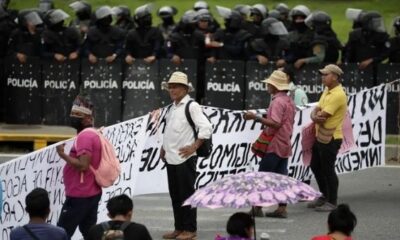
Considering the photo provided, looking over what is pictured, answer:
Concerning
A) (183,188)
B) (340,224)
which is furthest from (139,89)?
(340,224)

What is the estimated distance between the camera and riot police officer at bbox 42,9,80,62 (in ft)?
76.2

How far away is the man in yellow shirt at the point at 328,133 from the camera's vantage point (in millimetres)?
14984

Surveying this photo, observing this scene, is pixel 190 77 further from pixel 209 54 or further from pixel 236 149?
pixel 236 149

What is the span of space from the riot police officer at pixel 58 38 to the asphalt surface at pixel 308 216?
6.57m

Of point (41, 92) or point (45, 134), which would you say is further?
point (41, 92)

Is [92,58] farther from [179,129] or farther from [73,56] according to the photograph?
[179,129]

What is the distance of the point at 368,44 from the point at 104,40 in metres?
4.26

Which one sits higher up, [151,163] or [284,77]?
[284,77]

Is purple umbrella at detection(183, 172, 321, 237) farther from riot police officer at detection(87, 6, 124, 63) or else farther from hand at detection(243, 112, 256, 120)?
riot police officer at detection(87, 6, 124, 63)

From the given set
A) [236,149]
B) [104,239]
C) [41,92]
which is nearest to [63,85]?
[41,92]

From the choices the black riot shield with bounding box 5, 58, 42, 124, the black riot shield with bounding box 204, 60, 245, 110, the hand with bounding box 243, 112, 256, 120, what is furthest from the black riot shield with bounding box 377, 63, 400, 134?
the hand with bounding box 243, 112, 256, 120

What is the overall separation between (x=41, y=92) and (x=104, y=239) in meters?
14.2

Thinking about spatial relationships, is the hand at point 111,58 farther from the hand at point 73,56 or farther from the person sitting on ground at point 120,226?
the person sitting on ground at point 120,226

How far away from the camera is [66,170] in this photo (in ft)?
39.2
